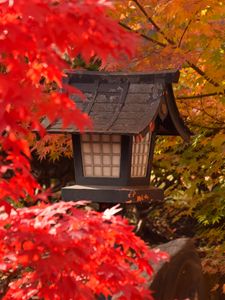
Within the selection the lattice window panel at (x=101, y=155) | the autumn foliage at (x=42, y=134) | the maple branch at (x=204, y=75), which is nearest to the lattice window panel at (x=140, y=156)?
the lattice window panel at (x=101, y=155)

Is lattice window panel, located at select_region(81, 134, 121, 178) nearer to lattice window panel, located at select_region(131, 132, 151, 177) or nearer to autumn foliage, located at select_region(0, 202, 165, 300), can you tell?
lattice window panel, located at select_region(131, 132, 151, 177)

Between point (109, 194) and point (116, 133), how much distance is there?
49 centimetres

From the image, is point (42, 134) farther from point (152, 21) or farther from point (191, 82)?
point (191, 82)

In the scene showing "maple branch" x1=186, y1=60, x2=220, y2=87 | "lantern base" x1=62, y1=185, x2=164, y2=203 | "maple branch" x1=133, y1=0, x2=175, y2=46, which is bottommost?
"lantern base" x1=62, y1=185, x2=164, y2=203

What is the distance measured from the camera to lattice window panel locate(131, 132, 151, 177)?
537 centimetres

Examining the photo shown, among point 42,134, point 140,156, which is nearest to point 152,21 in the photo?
point 140,156

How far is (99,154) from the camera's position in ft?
17.6

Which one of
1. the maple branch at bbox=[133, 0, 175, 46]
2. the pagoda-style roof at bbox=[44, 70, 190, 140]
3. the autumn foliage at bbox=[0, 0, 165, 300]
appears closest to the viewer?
the autumn foliage at bbox=[0, 0, 165, 300]

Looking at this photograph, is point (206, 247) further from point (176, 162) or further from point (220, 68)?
point (220, 68)

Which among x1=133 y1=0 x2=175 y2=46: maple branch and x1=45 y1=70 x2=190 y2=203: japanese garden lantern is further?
x1=133 y1=0 x2=175 y2=46: maple branch

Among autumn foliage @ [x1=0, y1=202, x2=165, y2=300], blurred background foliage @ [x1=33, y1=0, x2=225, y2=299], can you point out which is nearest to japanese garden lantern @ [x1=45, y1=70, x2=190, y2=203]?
blurred background foliage @ [x1=33, y1=0, x2=225, y2=299]

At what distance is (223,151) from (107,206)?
156 centimetres

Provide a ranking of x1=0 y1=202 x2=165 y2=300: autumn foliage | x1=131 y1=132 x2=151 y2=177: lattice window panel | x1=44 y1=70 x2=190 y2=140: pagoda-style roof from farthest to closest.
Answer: x1=131 y1=132 x2=151 y2=177: lattice window panel, x1=44 y1=70 x2=190 y2=140: pagoda-style roof, x1=0 y1=202 x2=165 y2=300: autumn foliage

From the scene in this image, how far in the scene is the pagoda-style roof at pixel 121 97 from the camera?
5254 mm
